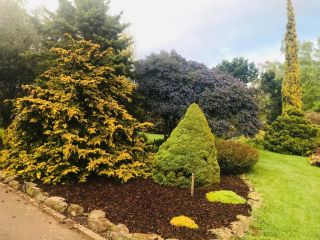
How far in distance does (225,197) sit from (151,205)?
2074mm

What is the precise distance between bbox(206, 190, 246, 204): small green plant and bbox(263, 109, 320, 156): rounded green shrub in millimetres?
9954

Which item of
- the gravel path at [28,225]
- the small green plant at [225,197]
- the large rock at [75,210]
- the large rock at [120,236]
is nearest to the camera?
the large rock at [120,236]

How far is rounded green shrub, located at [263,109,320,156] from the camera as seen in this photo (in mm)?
18219

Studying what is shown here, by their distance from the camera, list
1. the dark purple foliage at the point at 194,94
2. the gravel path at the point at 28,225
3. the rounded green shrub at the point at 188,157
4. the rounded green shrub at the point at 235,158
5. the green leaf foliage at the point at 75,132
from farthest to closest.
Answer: the dark purple foliage at the point at 194,94
the rounded green shrub at the point at 235,158
the green leaf foliage at the point at 75,132
the rounded green shrub at the point at 188,157
the gravel path at the point at 28,225

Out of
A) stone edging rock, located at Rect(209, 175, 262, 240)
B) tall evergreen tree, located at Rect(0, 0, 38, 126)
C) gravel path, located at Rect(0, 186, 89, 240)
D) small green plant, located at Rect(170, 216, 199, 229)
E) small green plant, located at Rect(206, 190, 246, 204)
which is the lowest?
gravel path, located at Rect(0, 186, 89, 240)

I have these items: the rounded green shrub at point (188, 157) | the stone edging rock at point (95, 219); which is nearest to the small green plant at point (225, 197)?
the stone edging rock at point (95, 219)

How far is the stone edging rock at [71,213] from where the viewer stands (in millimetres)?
7023

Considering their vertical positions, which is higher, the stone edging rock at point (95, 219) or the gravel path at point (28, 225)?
the stone edging rock at point (95, 219)

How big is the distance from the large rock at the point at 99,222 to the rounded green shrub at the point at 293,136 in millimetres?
13164

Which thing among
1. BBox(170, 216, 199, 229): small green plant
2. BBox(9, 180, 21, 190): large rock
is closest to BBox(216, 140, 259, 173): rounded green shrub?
BBox(170, 216, 199, 229): small green plant

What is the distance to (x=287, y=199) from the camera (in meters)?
10.2

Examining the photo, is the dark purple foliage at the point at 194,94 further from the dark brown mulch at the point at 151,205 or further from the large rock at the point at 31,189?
the large rock at the point at 31,189

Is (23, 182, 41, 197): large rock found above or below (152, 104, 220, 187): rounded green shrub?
below

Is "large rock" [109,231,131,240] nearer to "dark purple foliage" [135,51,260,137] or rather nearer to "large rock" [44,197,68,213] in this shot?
"large rock" [44,197,68,213]
